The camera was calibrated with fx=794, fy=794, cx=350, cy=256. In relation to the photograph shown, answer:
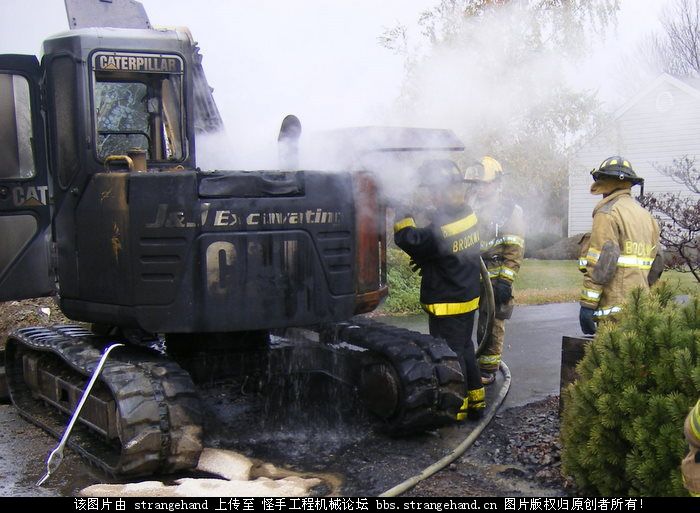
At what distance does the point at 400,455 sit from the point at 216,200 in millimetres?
2095

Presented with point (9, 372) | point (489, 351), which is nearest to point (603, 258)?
point (489, 351)

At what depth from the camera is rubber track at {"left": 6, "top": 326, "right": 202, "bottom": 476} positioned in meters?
4.64

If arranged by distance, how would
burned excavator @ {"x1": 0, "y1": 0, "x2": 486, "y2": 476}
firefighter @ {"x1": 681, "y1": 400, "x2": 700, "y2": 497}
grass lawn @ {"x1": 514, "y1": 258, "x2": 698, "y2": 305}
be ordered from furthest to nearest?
grass lawn @ {"x1": 514, "y1": 258, "x2": 698, "y2": 305} → burned excavator @ {"x1": 0, "y1": 0, "x2": 486, "y2": 476} → firefighter @ {"x1": 681, "y1": 400, "x2": 700, "y2": 497}

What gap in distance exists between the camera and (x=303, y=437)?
228 inches

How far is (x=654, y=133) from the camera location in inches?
762

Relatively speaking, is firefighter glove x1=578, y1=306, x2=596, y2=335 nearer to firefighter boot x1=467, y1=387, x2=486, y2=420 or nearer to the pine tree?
firefighter boot x1=467, y1=387, x2=486, y2=420

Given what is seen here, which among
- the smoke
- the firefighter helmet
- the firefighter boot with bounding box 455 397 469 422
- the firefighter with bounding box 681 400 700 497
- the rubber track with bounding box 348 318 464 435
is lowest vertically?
the firefighter boot with bounding box 455 397 469 422

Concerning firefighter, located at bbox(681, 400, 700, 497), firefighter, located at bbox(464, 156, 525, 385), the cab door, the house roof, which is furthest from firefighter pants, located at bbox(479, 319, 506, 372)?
the house roof

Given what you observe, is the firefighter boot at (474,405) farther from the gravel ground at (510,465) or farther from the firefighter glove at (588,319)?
the firefighter glove at (588,319)

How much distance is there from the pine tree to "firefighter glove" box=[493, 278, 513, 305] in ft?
9.13

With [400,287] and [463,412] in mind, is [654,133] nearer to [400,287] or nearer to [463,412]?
[400,287]

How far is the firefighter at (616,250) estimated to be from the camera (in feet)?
19.2

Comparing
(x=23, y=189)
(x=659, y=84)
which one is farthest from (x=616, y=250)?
(x=659, y=84)

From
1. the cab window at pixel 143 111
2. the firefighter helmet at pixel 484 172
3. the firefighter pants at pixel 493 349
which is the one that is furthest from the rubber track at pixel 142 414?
the firefighter helmet at pixel 484 172
